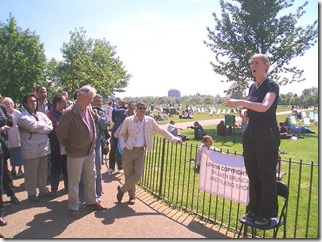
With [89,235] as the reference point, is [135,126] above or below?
above

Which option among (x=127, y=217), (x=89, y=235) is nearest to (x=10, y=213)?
(x=89, y=235)

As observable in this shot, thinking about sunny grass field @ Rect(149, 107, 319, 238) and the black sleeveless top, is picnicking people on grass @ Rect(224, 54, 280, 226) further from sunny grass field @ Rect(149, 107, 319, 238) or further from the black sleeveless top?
sunny grass field @ Rect(149, 107, 319, 238)

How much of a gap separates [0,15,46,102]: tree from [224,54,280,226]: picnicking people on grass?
104ft

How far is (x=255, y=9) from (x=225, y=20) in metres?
2.58

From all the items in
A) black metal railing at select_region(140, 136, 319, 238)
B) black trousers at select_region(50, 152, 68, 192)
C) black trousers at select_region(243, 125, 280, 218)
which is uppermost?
black trousers at select_region(243, 125, 280, 218)

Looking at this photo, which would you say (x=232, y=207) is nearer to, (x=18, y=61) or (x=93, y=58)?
(x=18, y=61)

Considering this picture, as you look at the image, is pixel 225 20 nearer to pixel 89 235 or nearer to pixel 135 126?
pixel 135 126

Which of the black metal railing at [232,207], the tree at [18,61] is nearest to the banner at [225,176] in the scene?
the black metal railing at [232,207]

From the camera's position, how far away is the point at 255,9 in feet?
72.9

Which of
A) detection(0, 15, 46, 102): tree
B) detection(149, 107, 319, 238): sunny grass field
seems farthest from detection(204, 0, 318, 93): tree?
detection(0, 15, 46, 102): tree

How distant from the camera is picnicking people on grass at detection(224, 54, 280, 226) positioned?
3.33 meters

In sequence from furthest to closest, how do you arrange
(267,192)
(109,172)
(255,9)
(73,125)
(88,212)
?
(255,9) → (109,172) → (88,212) → (73,125) → (267,192)

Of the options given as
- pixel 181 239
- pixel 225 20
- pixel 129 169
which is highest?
pixel 225 20

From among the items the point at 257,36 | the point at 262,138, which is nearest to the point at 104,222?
the point at 262,138
